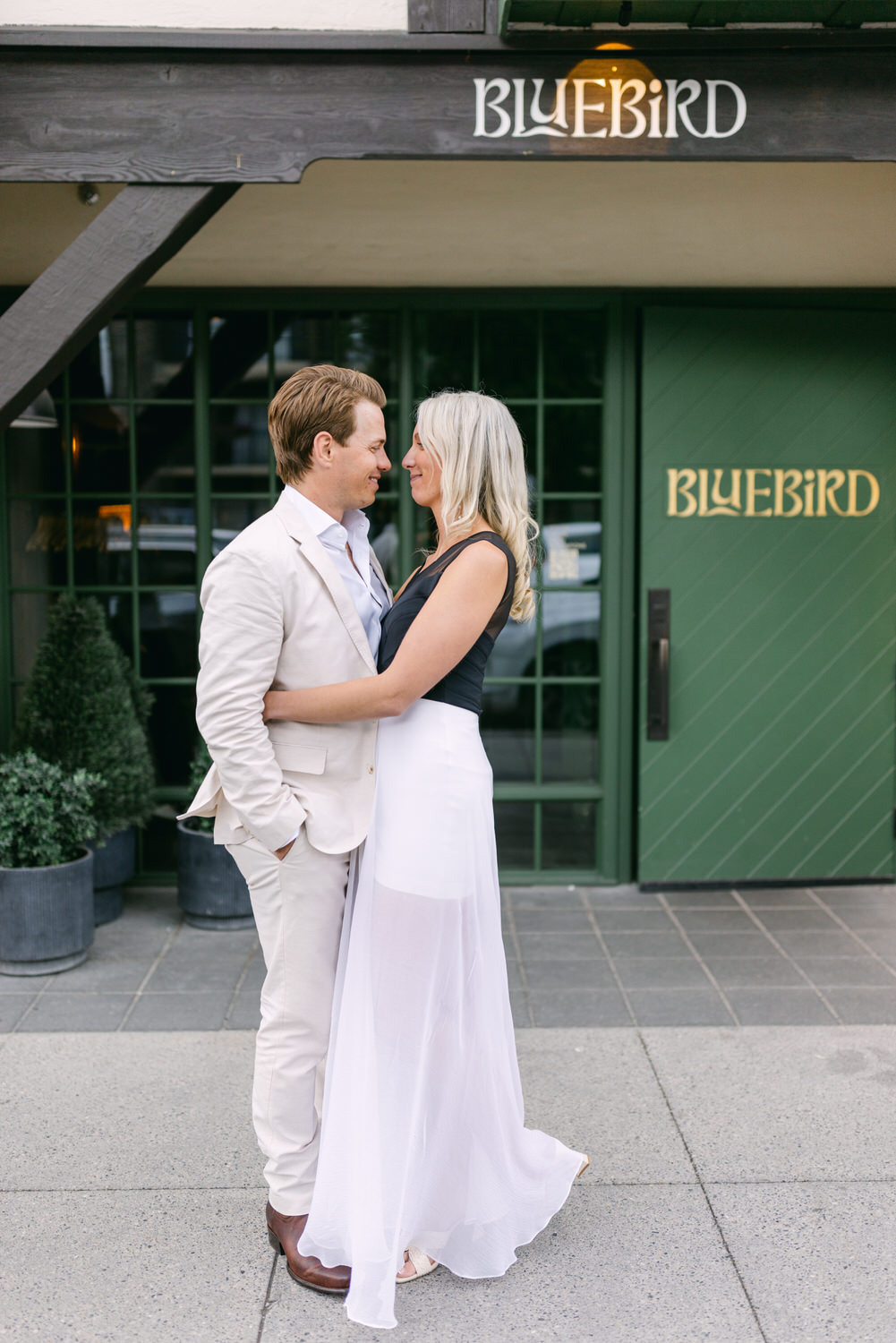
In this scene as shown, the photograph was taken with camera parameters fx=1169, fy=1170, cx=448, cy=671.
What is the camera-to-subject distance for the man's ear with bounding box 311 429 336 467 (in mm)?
2664

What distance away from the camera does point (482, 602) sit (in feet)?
8.56

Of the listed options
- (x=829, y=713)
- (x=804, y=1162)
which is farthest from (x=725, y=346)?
(x=804, y=1162)

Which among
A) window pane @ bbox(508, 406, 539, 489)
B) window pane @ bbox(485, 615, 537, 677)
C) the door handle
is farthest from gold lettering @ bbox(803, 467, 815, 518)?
window pane @ bbox(485, 615, 537, 677)

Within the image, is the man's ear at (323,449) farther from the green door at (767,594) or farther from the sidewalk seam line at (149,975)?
the green door at (767,594)

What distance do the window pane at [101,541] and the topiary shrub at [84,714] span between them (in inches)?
17.5

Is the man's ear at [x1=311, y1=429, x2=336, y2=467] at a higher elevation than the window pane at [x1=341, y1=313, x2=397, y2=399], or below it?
below

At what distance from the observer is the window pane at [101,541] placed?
5.50m

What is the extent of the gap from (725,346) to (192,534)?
2.61 m

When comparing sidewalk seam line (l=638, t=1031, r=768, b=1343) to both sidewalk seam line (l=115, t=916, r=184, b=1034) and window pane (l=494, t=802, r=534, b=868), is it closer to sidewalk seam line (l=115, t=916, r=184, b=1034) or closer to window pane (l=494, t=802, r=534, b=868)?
window pane (l=494, t=802, r=534, b=868)

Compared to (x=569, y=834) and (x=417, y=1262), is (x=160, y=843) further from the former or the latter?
(x=417, y=1262)

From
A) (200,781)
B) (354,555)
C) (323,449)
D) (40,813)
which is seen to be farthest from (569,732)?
(323,449)

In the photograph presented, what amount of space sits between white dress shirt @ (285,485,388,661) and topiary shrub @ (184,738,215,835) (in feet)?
7.75

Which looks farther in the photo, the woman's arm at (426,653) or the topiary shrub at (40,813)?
the topiary shrub at (40,813)

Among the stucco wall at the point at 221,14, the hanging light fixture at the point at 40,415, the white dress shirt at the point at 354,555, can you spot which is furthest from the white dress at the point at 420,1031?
the hanging light fixture at the point at 40,415
